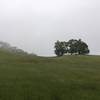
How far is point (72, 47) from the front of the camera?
11562cm

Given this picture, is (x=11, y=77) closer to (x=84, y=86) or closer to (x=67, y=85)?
(x=67, y=85)

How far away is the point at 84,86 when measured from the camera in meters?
27.5

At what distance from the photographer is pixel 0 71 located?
109 feet

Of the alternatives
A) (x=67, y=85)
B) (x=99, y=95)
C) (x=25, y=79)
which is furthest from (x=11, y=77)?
(x=99, y=95)

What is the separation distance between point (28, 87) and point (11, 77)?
16.5 feet

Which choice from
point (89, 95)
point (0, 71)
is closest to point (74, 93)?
point (89, 95)

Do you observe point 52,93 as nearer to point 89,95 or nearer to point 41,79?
point 89,95

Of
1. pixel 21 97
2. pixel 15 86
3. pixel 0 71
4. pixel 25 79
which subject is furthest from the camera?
pixel 0 71

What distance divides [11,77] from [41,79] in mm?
3618

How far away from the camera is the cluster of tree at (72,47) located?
11550 centimetres

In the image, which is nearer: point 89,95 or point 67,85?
point 89,95

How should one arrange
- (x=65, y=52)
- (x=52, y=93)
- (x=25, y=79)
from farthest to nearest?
(x=65, y=52) → (x=25, y=79) → (x=52, y=93)

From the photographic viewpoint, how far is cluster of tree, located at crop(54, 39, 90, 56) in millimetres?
115500

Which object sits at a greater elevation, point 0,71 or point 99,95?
point 0,71
